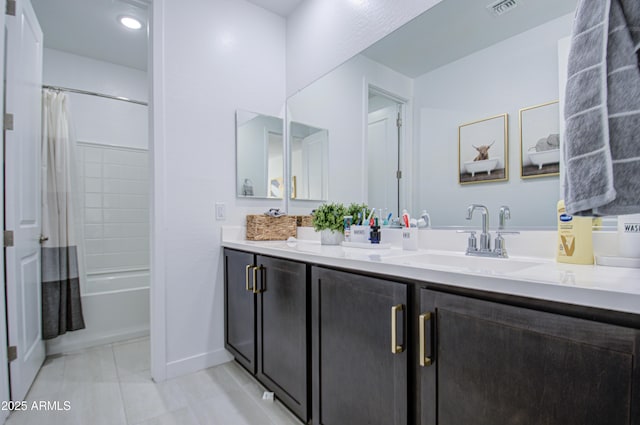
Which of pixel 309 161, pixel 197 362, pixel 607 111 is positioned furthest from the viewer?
pixel 309 161

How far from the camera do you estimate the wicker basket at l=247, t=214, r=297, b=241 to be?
2.12 m

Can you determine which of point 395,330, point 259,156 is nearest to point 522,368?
point 395,330

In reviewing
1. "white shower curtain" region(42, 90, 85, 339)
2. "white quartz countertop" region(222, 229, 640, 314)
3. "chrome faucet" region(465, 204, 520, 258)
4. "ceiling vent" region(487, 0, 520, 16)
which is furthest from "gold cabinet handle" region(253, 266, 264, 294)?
"white shower curtain" region(42, 90, 85, 339)

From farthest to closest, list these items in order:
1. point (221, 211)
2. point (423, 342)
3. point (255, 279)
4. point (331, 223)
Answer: point (221, 211) → point (331, 223) → point (255, 279) → point (423, 342)

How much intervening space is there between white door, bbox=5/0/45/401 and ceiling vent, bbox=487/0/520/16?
233cm

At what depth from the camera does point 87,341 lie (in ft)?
7.82

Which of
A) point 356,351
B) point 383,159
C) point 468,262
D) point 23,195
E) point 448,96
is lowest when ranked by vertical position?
point 356,351

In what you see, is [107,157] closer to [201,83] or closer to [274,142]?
[201,83]

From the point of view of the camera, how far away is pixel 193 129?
6.59ft

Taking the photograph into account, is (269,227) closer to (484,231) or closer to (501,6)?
(484,231)

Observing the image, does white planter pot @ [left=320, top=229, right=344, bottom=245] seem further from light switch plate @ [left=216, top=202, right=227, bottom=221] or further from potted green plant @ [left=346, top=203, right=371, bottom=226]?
light switch plate @ [left=216, top=202, right=227, bottom=221]

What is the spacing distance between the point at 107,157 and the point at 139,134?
383 millimetres

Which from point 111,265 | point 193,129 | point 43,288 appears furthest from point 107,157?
point 193,129

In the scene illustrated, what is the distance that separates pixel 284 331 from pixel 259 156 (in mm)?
1353
